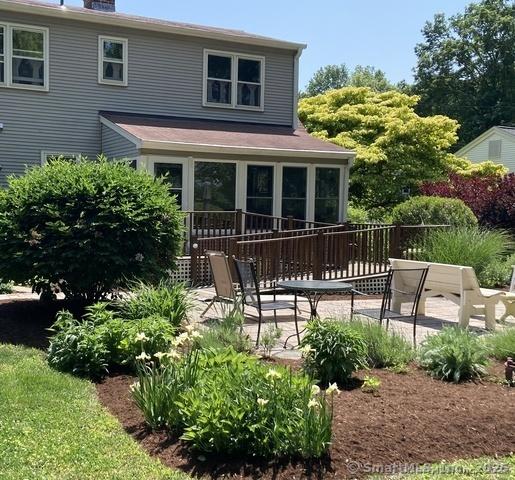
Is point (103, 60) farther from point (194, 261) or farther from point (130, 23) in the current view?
point (194, 261)

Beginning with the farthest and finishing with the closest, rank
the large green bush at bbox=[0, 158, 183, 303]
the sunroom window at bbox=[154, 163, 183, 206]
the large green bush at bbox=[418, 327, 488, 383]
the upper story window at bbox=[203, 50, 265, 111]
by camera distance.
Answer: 1. the upper story window at bbox=[203, 50, 265, 111]
2. the sunroom window at bbox=[154, 163, 183, 206]
3. the large green bush at bbox=[0, 158, 183, 303]
4. the large green bush at bbox=[418, 327, 488, 383]

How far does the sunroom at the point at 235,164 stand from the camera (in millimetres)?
14938

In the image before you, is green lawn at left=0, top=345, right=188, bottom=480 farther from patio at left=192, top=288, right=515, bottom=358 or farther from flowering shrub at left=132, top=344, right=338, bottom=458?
patio at left=192, top=288, right=515, bottom=358

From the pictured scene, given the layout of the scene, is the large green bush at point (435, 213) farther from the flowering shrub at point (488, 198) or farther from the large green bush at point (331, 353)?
the large green bush at point (331, 353)

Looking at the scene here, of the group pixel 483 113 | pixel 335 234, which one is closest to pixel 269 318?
pixel 335 234

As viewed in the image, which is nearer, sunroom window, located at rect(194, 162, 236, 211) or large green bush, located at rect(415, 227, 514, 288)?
large green bush, located at rect(415, 227, 514, 288)

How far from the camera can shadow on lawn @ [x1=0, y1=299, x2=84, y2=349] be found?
7.43m

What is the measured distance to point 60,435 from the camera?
4488 mm

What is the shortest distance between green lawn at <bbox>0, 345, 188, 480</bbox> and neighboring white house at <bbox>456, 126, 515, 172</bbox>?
34125mm

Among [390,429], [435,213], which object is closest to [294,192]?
[435,213]

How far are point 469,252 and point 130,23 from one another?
1049 cm

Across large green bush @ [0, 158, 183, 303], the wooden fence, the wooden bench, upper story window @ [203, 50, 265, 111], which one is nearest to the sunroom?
upper story window @ [203, 50, 265, 111]

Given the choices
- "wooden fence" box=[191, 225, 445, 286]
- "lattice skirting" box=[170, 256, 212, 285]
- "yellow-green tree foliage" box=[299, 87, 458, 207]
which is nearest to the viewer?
"wooden fence" box=[191, 225, 445, 286]

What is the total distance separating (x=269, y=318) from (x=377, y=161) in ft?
45.7
